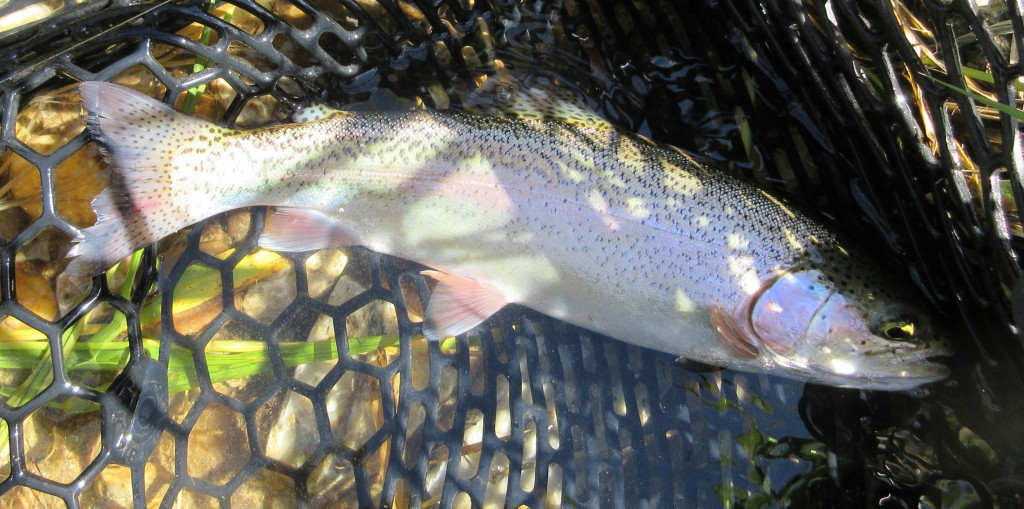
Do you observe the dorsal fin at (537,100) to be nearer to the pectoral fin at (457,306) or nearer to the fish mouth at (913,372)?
the pectoral fin at (457,306)

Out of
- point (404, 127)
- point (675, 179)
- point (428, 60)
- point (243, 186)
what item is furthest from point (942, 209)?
point (243, 186)

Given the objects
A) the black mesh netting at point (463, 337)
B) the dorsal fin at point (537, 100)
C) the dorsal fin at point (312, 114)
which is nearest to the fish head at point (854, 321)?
the black mesh netting at point (463, 337)

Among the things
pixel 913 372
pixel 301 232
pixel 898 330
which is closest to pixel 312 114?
pixel 301 232

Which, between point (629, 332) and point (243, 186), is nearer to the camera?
point (243, 186)

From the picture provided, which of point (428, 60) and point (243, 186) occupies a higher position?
point (428, 60)

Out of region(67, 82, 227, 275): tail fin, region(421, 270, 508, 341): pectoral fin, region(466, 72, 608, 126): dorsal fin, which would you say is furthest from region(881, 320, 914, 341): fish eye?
region(67, 82, 227, 275): tail fin

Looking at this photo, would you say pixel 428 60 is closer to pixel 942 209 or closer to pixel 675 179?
pixel 675 179

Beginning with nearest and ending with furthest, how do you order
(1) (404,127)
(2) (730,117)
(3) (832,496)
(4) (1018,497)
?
(4) (1018,497) < (1) (404,127) < (3) (832,496) < (2) (730,117)
